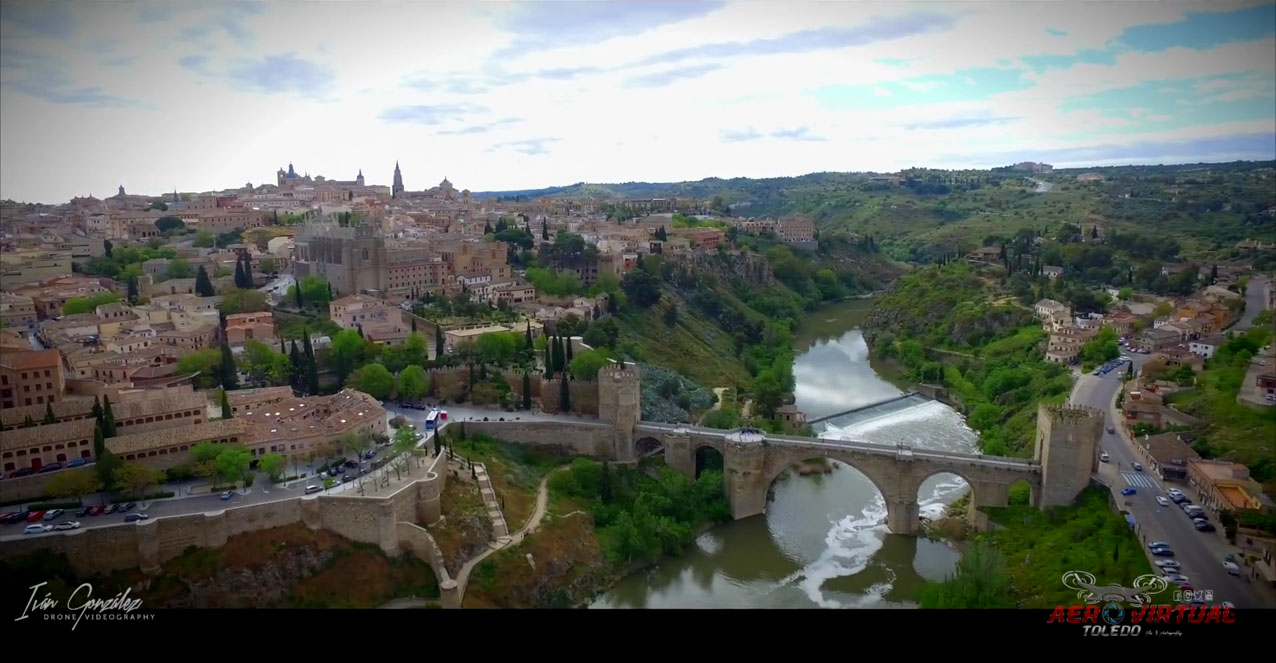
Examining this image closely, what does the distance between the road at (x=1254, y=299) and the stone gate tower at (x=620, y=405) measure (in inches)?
270

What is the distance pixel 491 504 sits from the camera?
277 inches

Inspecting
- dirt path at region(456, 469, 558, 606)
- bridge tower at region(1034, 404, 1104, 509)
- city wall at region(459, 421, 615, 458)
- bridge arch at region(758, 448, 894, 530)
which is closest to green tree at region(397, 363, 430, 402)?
city wall at region(459, 421, 615, 458)

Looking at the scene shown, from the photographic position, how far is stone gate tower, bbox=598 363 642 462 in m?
8.79

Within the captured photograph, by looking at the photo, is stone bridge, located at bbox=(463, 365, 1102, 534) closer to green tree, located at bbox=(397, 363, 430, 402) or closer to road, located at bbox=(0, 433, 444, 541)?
green tree, located at bbox=(397, 363, 430, 402)

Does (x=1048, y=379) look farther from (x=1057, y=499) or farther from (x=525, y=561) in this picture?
(x=525, y=561)

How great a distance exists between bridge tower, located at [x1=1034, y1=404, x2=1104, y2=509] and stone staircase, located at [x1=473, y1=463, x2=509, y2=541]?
4.68m

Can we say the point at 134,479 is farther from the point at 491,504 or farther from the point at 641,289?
the point at 641,289

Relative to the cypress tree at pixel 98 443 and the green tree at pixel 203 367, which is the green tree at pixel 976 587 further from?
the green tree at pixel 203 367

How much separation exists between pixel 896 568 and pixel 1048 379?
183 inches

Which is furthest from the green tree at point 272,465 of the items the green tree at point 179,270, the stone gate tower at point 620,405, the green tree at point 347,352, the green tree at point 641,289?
the green tree at point 641,289

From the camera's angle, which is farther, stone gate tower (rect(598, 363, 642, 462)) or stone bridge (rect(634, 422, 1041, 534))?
stone gate tower (rect(598, 363, 642, 462))

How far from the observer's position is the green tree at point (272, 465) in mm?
6383

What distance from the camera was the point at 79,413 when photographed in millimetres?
6598

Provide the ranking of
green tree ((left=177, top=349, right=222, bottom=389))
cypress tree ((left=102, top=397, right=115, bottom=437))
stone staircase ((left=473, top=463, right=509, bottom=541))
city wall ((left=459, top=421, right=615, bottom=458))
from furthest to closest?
city wall ((left=459, top=421, right=615, bottom=458)), green tree ((left=177, top=349, right=222, bottom=389)), stone staircase ((left=473, top=463, right=509, bottom=541)), cypress tree ((left=102, top=397, right=115, bottom=437))
